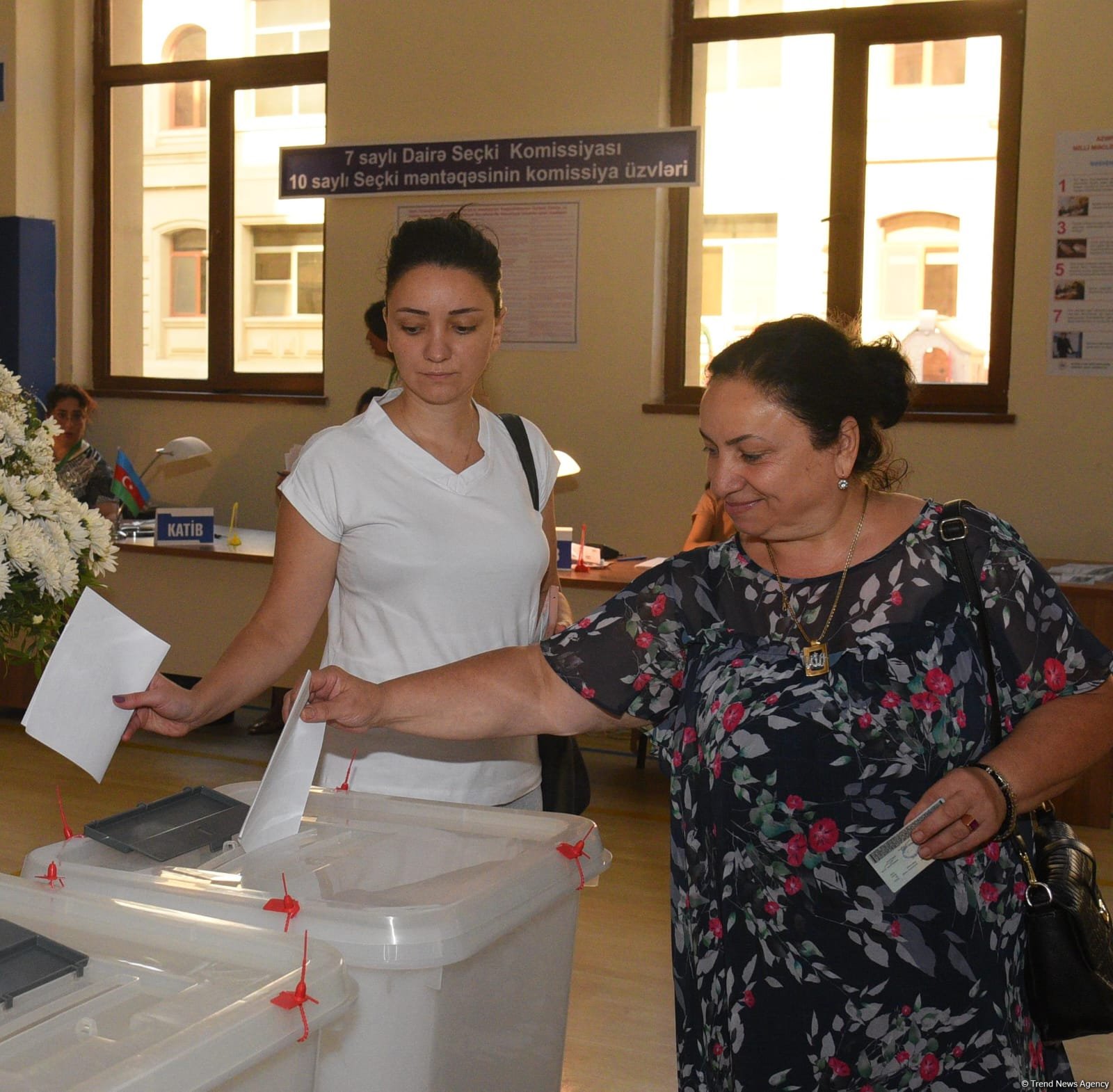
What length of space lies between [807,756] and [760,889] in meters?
0.17

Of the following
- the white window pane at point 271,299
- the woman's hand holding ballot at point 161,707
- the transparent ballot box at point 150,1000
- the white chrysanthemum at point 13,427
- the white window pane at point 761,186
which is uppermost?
the white window pane at point 761,186

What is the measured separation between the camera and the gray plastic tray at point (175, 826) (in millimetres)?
1476

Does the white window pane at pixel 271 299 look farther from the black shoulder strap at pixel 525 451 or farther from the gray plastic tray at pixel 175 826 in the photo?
the gray plastic tray at pixel 175 826

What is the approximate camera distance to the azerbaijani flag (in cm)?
607

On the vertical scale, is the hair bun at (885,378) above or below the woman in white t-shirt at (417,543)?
above

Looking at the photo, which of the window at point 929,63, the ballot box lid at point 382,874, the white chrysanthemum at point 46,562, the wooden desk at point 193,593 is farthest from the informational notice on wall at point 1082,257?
the white chrysanthemum at point 46,562

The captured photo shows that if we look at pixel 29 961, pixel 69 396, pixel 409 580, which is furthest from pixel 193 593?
pixel 29 961

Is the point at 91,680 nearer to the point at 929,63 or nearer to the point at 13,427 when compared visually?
the point at 13,427

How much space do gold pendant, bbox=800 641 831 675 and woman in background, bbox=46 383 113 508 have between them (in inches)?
201

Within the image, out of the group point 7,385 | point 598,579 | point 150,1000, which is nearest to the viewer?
point 150,1000

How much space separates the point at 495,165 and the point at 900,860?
5.21 metres

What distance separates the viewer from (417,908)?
4.33 feet

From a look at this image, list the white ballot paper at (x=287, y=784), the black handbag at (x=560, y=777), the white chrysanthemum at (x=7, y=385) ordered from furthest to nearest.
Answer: the black handbag at (x=560, y=777)
the white ballot paper at (x=287, y=784)
the white chrysanthemum at (x=7, y=385)

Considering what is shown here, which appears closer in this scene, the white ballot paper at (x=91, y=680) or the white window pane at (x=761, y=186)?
the white ballot paper at (x=91, y=680)
